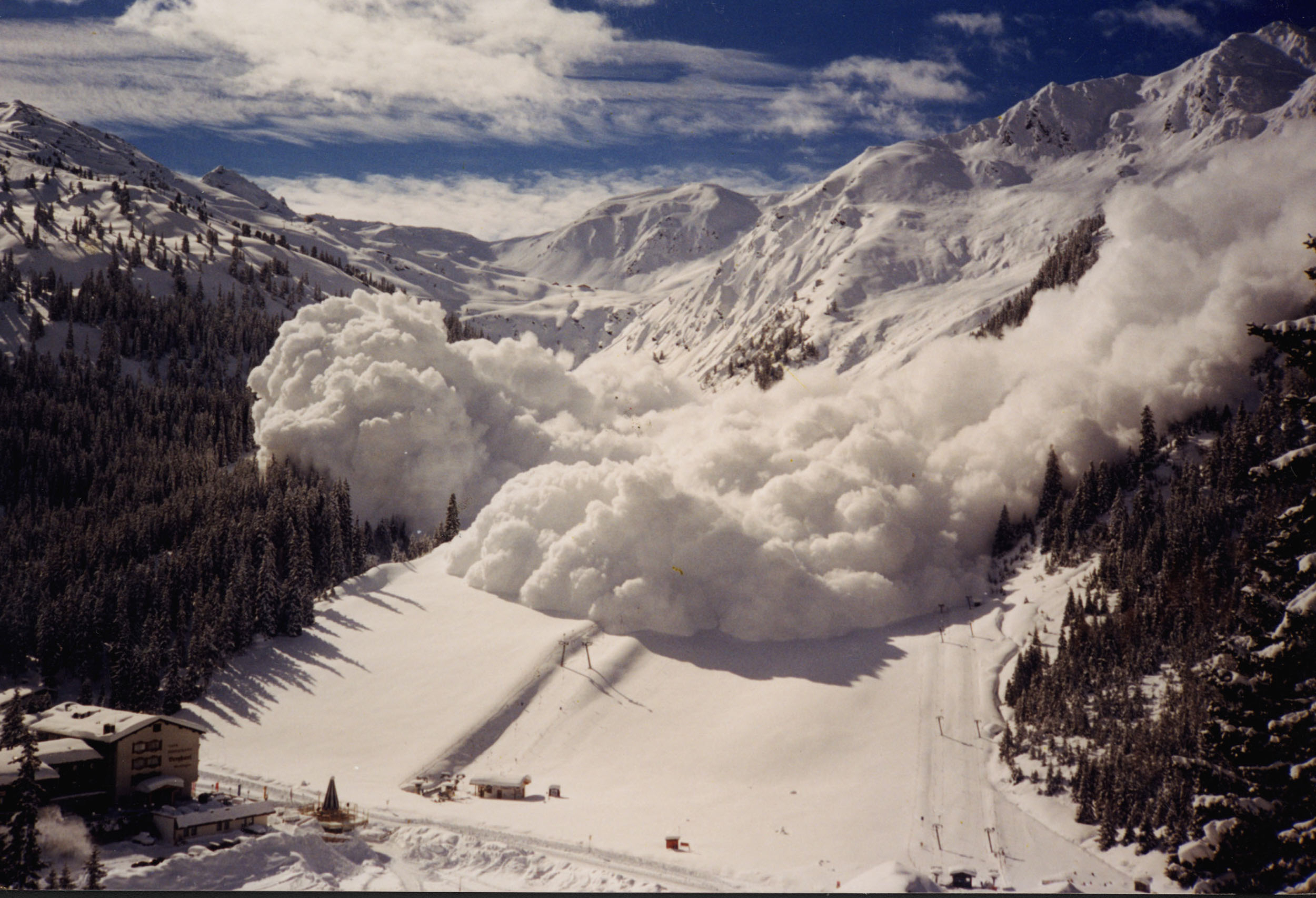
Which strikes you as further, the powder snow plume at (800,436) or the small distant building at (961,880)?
the powder snow plume at (800,436)

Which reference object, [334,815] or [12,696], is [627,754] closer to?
[334,815]

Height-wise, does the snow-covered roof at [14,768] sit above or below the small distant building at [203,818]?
above

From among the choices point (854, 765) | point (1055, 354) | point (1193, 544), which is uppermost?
point (1055, 354)

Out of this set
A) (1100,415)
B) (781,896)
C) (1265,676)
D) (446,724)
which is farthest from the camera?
(1100,415)

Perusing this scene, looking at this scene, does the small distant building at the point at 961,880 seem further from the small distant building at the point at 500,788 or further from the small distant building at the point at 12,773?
the small distant building at the point at 12,773

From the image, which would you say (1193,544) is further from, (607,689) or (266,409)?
(266,409)

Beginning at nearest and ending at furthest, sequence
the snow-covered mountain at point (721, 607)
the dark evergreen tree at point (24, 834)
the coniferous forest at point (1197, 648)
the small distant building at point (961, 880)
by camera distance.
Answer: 1. the coniferous forest at point (1197, 648)
2. the dark evergreen tree at point (24, 834)
3. the small distant building at point (961, 880)
4. the snow-covered mountain at point (721, 607)

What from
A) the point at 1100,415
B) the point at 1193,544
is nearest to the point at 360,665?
the point at 1193,544

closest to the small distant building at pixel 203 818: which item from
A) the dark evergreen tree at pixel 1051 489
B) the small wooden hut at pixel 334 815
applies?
the small wooden hut at pixel 334 815

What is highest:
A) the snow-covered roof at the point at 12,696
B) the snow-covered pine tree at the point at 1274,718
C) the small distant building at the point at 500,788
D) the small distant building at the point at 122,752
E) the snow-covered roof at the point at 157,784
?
the snow-covered pine tree at the point at 1274,718
